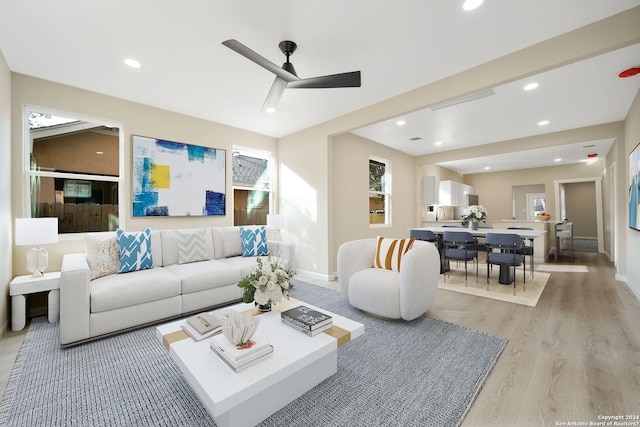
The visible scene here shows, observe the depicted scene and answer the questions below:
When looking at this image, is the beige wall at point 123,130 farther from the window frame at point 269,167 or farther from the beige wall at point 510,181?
the beige wall at point 510,181

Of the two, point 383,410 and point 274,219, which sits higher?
point 274,219

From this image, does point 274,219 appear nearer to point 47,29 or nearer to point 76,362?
point 76,362

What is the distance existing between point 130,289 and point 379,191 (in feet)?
16.3

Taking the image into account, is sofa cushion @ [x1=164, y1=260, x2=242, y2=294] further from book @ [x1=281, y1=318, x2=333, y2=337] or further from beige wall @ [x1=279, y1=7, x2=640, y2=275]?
beige wall @ [x1=279, y1=7, x2=640, y2=275]

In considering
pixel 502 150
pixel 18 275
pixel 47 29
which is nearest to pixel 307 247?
pixel 18 275

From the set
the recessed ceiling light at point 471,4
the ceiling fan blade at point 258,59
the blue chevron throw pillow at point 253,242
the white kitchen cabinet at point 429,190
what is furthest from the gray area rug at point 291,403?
the white kitchen cabinet at point 429,190

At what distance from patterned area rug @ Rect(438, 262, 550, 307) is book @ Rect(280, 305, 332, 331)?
289cm

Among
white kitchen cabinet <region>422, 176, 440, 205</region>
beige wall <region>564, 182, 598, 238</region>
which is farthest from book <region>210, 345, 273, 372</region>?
beige wall <region>564, 182, 598, 238</region>

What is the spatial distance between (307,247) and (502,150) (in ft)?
15.6

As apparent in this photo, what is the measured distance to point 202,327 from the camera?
1.77 meters

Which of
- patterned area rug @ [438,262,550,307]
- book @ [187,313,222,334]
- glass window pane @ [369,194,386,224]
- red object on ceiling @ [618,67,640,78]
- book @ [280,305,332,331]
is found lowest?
patterned area rug @ [438,262,550,307]

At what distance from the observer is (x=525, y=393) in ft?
5.59

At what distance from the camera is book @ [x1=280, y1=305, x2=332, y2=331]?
1.76m

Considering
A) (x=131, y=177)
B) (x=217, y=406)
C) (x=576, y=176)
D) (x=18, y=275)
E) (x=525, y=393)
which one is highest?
(x=576, y=176)
